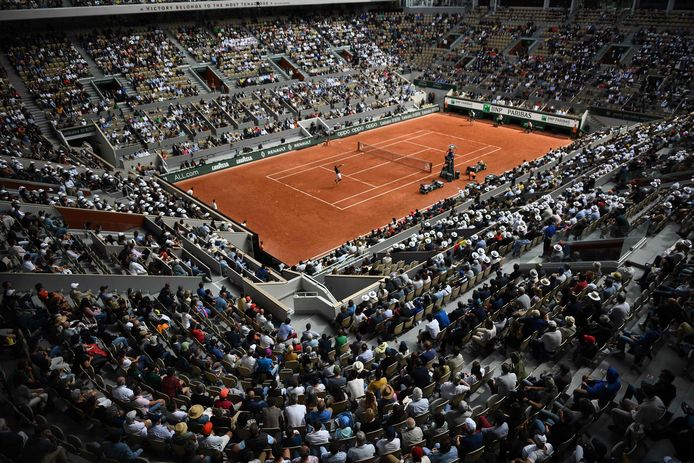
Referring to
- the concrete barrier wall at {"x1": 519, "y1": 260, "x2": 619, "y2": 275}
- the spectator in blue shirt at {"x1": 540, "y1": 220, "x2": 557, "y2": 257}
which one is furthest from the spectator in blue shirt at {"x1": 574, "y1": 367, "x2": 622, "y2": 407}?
the spectator in blue shirt at {"x1": 540, "y1": 220, "x2": 557, "y2": 257}

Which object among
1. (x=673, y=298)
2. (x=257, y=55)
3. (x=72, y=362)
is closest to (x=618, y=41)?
(x=257, y=55)

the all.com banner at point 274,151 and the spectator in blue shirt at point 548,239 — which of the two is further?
the all.com banner at point 274,151

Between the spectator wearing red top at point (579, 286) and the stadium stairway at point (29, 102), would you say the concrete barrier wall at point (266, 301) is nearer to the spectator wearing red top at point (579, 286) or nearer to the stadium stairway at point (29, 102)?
the spectator wearing red top at point (579, 286)

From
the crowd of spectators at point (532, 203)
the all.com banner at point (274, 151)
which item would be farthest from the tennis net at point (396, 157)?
the crowd of spectators at point (532, 203)

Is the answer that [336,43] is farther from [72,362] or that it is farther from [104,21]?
[72,362]

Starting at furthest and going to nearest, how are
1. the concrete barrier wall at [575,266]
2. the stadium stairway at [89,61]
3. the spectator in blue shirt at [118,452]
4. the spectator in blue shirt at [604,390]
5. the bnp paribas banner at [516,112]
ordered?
the bnp paribas banner at [516,112] → the stadium stairway at [89,61] → the concrete barrier wall at [575,266] → the spectator in blue shirt at [604,390] → the spectator in blue shirt at [118,452]

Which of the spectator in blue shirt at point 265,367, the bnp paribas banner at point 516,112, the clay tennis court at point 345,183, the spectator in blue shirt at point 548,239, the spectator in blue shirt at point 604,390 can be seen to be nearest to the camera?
the spectator in blue shirt at point 604,390
